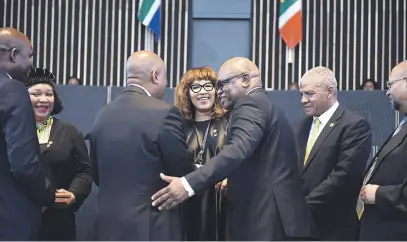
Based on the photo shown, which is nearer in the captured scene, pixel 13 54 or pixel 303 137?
pixel 13 54

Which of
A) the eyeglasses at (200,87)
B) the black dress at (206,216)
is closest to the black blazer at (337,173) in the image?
the black dress at (206,216)

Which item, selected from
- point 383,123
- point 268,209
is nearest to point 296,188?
point 268,209

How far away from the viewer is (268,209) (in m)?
2.86

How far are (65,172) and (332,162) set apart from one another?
1.43 m

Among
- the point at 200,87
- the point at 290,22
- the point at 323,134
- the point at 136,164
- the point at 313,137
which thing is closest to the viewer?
the point at 136,164

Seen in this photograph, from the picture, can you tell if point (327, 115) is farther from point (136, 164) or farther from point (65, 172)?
point (65, 172)

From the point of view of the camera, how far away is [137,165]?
8.87 feet

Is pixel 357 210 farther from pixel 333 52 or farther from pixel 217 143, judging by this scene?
pixel 333 52

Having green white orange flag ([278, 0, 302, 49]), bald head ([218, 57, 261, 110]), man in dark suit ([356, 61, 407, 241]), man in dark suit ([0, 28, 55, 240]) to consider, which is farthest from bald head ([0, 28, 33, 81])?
green white orange flag ([278, 0, 302, 49])

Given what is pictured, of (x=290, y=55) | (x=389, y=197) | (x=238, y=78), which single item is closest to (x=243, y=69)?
(x=238, y=78)

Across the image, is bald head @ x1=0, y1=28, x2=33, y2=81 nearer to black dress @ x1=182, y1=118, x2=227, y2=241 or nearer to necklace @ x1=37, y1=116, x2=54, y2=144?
necklace @ x1=37, y1=116, x2=54, y2=144

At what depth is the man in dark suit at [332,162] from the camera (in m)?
3.27

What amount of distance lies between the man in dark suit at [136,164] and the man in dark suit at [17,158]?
0.90 ft

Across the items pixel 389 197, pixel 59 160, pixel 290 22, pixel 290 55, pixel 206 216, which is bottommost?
pixel 206 216
